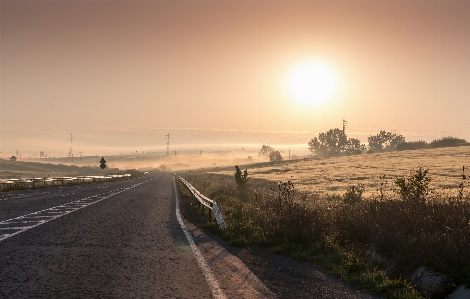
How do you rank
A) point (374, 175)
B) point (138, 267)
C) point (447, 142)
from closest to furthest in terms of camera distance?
1. point (138, 267)
2. point (374, 175)
3. point (447, 142)

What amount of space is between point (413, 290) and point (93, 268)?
589cm

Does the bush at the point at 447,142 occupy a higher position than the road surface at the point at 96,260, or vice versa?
the bush at the point at 447,142

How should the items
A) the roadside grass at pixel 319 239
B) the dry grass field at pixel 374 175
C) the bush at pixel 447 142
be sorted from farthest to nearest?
the bush at pixel 447 142 < the dry grass field at pixel 374 175 < the roadside grass at pixel 319 239

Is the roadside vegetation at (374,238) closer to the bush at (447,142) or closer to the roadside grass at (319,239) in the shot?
the roadside grass at (319,239)

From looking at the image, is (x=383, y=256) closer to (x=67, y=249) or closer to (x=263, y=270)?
(x=263, y=270)

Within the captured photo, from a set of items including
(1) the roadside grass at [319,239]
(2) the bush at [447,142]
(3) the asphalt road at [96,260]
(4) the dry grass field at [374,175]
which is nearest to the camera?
(3) the asphalt road at [96,260]

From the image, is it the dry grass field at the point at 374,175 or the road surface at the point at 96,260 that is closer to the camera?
the road surface at the point at 96,260

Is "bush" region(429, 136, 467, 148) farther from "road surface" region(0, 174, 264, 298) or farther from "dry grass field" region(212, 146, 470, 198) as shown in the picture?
"road surface" region(0, 174, 264, 298)

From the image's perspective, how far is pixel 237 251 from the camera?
11031 mm

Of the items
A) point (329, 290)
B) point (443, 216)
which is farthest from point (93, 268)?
Result: point (443, 216)

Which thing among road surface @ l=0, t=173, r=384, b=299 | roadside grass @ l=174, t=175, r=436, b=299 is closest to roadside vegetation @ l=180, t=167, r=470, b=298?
roadside grass @ l=174, t=175, r=436, b=299

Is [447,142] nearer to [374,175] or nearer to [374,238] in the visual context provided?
[374,175]

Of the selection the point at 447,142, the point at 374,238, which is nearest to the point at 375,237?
the point at 374,238

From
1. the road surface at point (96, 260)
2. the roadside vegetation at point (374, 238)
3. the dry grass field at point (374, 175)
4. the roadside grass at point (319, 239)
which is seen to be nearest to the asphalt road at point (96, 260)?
the road surface at point (96, 260)
